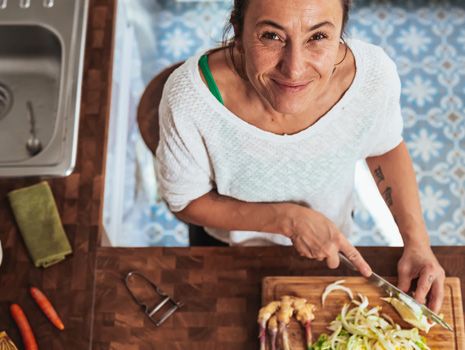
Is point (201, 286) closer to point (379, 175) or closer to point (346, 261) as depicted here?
point (346, 261)

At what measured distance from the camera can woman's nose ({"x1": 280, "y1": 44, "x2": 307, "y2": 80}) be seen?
39.8 inches

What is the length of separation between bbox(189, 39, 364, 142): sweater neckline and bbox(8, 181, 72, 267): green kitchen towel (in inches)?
18.4

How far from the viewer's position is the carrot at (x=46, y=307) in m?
1.33

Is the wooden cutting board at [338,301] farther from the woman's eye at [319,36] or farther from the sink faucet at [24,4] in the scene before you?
the sink faucet at [24,4]

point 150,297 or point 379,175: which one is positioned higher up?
point 379,175

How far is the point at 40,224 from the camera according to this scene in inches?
55.6

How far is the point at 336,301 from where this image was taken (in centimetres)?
130

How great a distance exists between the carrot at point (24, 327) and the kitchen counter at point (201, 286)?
127 millimetres

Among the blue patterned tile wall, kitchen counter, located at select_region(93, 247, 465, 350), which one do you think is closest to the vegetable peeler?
kitchen counter, located at select_region(93, 247, 465, 350)

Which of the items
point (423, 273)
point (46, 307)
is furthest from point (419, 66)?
point (46, 307)

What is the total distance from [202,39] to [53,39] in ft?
3.49

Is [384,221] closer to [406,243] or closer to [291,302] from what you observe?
[406,243]

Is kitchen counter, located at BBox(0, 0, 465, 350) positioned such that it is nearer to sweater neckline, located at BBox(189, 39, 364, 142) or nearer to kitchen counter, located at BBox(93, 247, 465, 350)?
kitchen counter, located at BBox(93, 247, 465, 350)

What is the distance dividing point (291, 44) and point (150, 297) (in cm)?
64
